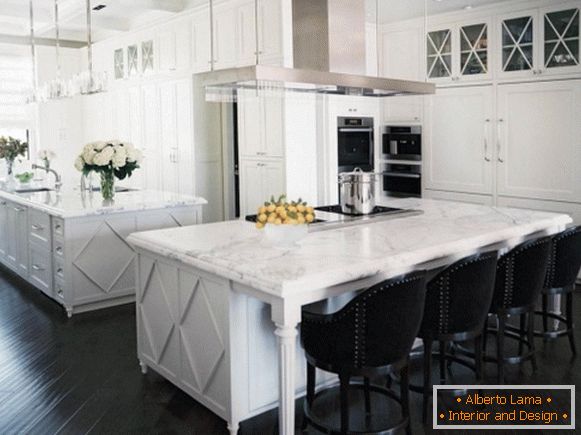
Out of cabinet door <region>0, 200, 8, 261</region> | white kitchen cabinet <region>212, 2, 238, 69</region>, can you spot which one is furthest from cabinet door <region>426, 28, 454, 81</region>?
cabinet door <region>0, 200, 8, 261</region>

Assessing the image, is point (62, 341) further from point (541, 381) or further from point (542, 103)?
point (542, 103)

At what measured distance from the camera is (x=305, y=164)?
588 cm

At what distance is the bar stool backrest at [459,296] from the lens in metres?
2.83

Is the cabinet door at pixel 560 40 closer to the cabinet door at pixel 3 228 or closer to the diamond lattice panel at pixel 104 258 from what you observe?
the diamond lattice panel at pixel 104 258

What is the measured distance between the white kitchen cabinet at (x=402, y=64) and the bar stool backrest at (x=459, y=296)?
3.69 metres

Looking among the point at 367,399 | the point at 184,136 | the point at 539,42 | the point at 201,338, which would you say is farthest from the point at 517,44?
the point at 201,338

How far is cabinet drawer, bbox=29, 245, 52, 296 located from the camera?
16.5 feet

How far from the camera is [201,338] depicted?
9.77 feet

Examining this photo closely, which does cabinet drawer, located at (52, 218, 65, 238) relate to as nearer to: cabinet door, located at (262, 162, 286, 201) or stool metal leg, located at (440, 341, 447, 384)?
cabinet door, located at (262, 162, 286, 201)

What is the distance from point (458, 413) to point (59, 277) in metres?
3.27

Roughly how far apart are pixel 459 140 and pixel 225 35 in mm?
2575

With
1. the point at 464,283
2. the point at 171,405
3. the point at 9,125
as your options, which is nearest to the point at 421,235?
the point at 464,283

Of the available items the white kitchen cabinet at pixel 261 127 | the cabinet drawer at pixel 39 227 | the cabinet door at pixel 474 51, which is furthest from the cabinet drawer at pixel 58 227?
the cabinet door at pixel 474 51

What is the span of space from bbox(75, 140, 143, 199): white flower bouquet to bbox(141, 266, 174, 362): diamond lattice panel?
1956 mm
